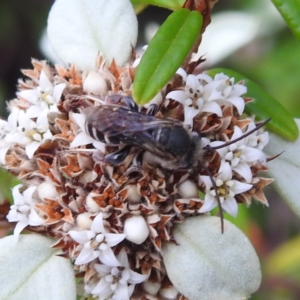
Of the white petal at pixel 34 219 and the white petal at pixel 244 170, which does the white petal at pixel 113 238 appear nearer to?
the white petal at pixel 34 219

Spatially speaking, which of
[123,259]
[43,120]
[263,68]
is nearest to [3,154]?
[43,120]

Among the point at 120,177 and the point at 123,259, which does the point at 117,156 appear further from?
the point at 123,259

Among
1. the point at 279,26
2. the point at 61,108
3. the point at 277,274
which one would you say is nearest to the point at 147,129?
the point at 61,108

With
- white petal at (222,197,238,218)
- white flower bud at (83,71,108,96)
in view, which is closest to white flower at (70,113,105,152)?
white flower bud at (83,71,108,96)

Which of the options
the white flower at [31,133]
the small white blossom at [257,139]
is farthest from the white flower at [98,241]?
the small white blossom at [257,139]

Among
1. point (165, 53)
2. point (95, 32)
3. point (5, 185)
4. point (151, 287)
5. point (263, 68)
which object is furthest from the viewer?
point (263, 68)

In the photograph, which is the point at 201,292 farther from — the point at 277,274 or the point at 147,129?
the point at 277,274
